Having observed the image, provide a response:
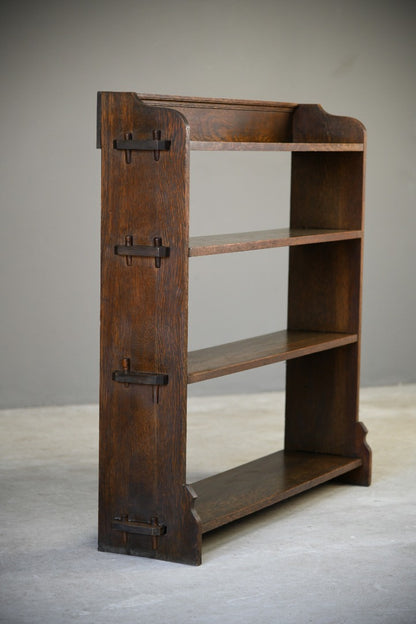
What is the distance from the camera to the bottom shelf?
4.31 meters

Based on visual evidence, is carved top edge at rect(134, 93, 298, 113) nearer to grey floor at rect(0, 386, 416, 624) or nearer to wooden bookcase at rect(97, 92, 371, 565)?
wooden bookcase at rect(97, 92, 371, 565)

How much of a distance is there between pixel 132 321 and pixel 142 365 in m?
0.17

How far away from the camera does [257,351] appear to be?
464 centimetres

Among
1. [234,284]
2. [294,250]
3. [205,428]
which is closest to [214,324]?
[234,284]

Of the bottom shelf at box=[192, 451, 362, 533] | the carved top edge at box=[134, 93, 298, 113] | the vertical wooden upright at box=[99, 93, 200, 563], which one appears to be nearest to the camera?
the vertical wooden upright at box=[99, 93, 200, 563]

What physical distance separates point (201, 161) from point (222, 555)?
3.65 meters

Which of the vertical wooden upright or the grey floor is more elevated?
the vertical wooden upright

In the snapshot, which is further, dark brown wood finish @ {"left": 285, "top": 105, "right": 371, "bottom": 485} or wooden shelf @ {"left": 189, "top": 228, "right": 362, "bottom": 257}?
dark brown wood finish @ {"left": 285, "top": 105, "right": 371, "bottom": 485}

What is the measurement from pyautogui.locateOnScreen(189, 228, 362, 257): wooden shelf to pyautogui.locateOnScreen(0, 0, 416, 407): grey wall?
2.28 metres

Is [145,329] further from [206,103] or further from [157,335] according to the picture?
[206,103]

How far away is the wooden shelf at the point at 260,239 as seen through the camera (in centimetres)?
402

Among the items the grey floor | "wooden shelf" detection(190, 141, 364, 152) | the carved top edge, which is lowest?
the grey floor

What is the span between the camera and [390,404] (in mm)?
7250

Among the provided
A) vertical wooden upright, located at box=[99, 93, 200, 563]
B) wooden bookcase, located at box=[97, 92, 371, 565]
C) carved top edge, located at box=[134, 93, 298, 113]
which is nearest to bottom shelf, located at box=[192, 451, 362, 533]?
wooden bookcase, located at box=[97, 92, 371, 565]
